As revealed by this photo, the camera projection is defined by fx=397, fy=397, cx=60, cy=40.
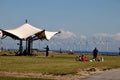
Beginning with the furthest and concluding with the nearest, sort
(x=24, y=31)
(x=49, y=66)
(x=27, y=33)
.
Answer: (x=24, y=31)
(x=27, y=33)
(x=49, y=66)

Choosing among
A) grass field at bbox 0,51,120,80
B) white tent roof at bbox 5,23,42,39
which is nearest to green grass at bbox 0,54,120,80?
grass field at bbox 0,51,120,80

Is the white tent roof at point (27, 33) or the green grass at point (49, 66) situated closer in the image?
the green grass at point (49, 66)

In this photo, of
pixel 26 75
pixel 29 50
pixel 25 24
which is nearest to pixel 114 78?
pixel 26 75

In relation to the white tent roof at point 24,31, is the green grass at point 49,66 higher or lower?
lower

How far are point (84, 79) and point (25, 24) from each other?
202 ft

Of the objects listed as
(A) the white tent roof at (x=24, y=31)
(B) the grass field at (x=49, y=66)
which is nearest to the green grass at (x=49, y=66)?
(B) the grass field at (x=49, y=66)

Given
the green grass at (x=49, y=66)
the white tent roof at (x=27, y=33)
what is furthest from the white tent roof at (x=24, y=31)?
the green grass at (x=49, y=66)

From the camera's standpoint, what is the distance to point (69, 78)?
101 ft

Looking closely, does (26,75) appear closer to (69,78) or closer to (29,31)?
(69,78)

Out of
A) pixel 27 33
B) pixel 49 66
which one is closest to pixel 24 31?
pixel 27 33

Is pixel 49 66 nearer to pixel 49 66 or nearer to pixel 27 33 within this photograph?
pixel 49 66

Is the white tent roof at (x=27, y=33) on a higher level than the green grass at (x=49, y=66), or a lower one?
higher

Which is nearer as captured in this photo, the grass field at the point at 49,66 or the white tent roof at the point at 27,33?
the grass field at the point at 49,66

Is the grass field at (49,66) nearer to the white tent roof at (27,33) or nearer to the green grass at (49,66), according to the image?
the green grass at (49,66)
